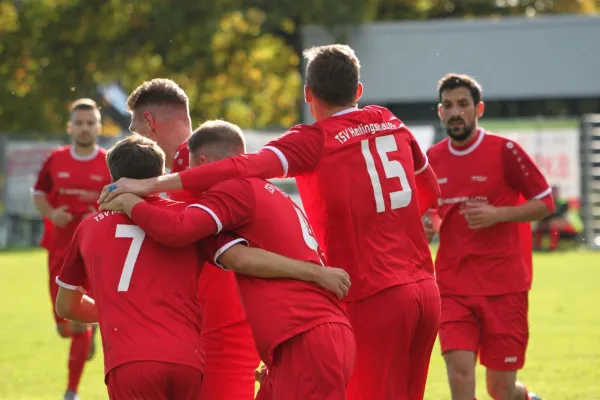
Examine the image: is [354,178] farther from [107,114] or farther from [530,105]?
[107,114]

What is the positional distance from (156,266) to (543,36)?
27.9 meters

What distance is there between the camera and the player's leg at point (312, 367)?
4551 mm

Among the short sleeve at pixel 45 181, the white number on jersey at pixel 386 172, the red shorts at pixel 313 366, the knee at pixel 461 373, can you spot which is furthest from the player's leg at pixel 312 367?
the short sleeve at pixel 45 181

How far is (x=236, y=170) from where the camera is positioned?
15.7 ft

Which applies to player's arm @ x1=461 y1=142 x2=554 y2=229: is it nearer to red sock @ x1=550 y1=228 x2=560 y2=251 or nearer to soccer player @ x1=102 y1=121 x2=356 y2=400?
soccer player @ x1=102 y1=121 x2=356 y2=400

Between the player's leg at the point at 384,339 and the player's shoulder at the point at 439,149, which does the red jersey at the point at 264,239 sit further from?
the player's shoulder at the point at 439,149

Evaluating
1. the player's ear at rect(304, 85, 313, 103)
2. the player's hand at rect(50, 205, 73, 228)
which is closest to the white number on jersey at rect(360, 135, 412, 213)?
the player's ear at rect(304, 85, 313, 103)

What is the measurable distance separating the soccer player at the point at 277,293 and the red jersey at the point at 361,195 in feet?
1.29

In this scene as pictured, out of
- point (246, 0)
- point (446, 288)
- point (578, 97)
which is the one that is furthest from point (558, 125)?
point (446, 288)

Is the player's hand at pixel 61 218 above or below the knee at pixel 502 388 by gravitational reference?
above

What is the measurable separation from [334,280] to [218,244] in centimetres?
52

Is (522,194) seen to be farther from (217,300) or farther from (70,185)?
(70,185)

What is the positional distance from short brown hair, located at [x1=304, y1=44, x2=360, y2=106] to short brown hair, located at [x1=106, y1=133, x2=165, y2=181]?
87 cm

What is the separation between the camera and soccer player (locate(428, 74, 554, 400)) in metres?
7.11
